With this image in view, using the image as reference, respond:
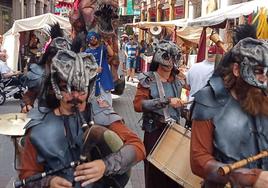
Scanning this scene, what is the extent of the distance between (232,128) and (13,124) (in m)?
1.65

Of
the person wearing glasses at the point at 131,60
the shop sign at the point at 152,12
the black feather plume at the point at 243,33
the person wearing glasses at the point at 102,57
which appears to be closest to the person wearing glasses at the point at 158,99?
the person wearing glasses at the point at 102,57

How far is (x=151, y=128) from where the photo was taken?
459cm

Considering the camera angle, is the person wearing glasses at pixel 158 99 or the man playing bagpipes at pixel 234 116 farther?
the person wearing glasses at pixel 158 99

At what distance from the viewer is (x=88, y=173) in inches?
84.9

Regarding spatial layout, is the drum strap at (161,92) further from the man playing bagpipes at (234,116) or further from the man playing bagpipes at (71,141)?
the man playing bagpipes at (71,141)

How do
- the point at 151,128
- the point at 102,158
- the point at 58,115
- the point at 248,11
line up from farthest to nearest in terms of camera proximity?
the point at 248,11 < the point at 151,128 < the point at 58,115 < the point at 102,158

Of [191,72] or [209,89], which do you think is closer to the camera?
[209,89]

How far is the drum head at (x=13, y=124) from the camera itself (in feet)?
10.7

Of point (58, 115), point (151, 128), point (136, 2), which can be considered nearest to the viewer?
point (58, 115)

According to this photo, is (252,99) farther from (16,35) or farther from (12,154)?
(16,35)

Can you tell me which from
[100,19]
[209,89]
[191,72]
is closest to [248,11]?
[191,72]

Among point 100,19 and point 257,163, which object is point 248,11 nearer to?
point 100,19

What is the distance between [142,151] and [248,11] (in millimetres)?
6849

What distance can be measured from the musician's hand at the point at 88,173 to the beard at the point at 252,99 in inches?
31.9
